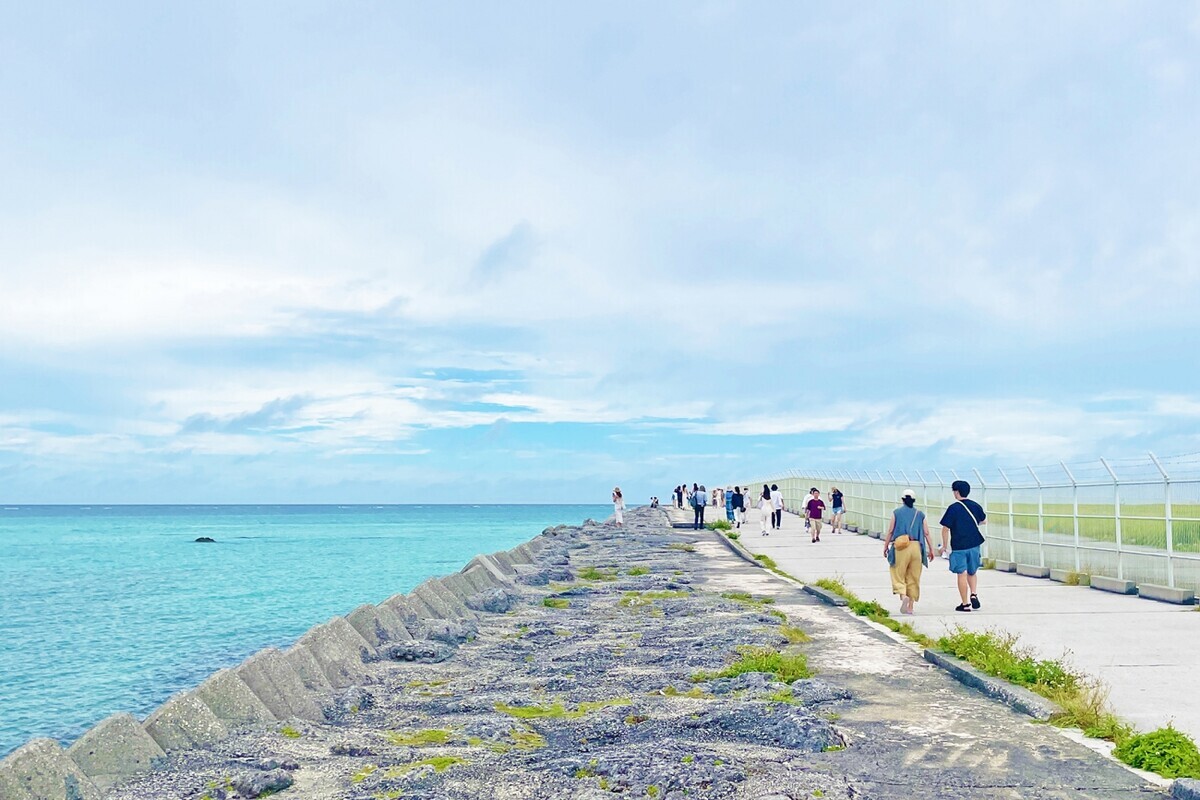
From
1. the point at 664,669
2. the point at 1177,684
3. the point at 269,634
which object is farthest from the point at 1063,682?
the point at 269,634

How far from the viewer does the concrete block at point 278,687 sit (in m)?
10.1

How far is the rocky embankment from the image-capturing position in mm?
7332

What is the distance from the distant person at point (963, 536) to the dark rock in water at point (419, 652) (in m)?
7.41

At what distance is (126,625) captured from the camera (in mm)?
32625

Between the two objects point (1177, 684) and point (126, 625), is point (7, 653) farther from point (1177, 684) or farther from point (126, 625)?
point (1177, 684)

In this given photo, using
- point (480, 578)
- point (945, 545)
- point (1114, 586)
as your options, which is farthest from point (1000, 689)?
point (480, 578)

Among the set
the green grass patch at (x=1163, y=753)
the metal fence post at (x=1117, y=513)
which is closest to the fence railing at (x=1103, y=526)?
the metal fence post at (x=1117, y=513)

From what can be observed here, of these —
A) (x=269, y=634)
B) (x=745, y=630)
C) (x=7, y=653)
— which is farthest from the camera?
(x=269, y=634)

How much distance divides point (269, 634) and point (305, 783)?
2307 cm

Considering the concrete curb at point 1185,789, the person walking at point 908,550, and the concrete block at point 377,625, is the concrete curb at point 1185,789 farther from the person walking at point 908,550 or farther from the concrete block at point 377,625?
the concrete block at point 377,625

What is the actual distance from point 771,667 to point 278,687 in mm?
4999

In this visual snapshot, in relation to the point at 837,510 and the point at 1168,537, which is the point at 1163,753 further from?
the point at 837,510

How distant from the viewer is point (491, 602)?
19312 millimetres

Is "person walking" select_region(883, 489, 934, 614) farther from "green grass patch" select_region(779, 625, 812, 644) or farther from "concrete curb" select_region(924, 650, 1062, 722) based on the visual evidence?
"concrete curb" select_region(924, 650, 1062, 722)
